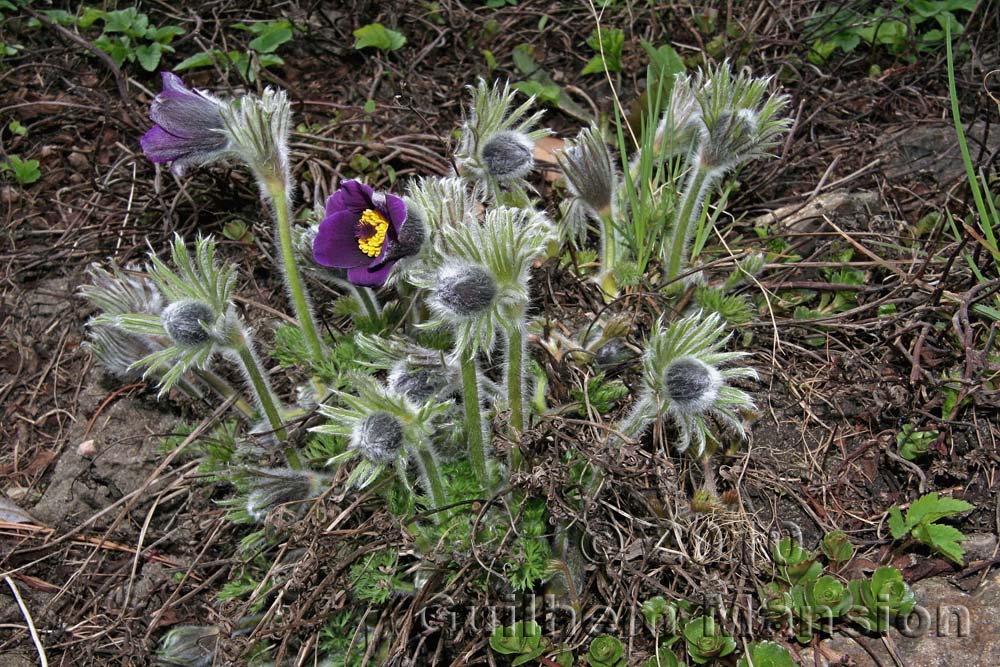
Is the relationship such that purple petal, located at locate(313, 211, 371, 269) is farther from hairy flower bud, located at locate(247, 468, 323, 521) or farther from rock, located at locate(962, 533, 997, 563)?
rock, located at locate(962, 533, 997, 563)

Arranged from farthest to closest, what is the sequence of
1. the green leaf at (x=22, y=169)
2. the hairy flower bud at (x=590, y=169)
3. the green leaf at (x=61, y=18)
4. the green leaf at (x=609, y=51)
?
the green leaf at (x=61, y=18)
the green leaf at (x=609, y=51)
the green leaf at (x=22, y=169)
the hairy flower bud at (x=590, y=169)

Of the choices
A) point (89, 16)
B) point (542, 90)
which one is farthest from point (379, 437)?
point (89, 16)

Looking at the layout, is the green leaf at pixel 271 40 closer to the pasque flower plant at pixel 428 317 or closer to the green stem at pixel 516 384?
the pasque flower plant at pixel 428 317

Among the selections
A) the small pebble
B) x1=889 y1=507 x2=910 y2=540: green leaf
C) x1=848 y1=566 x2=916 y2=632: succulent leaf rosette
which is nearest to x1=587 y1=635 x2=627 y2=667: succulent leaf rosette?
x1=848 y1=566 x2=916 y2=632: succulent leaf rosette

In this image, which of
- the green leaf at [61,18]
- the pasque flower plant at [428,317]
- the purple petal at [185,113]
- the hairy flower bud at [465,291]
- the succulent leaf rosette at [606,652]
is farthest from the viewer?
the green leaf at [61,18]

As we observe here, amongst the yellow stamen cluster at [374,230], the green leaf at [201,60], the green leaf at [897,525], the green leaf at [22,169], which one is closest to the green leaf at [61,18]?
the green leaf at [201,60]

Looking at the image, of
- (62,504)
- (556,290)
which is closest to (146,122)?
(62,504)
